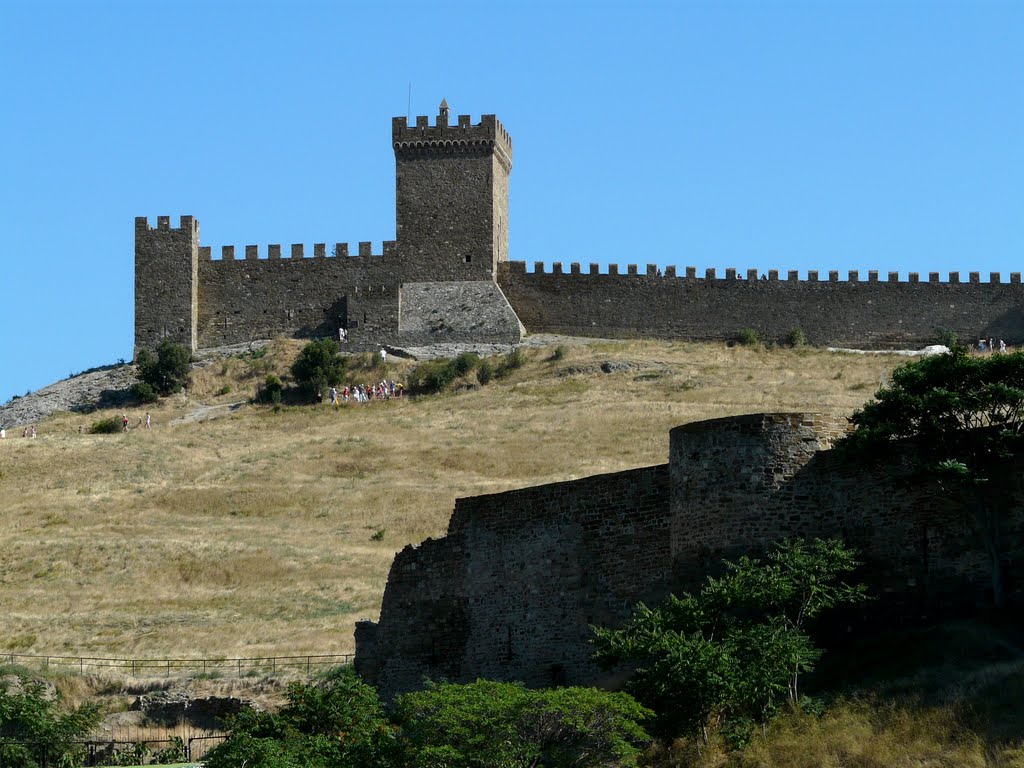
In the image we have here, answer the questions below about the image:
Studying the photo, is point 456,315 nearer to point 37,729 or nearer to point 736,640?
point 37,729

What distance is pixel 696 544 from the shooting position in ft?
82.8

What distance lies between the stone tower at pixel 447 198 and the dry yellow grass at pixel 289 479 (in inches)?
228

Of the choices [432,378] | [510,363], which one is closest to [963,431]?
[432,378]

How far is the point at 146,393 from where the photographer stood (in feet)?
233

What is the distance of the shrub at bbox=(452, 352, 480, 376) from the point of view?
231 feet

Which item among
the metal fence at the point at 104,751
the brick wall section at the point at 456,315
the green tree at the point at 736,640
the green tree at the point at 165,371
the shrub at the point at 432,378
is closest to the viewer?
the green tree at the point at 736,640

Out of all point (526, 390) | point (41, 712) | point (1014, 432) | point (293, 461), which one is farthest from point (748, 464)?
point (526, 390)

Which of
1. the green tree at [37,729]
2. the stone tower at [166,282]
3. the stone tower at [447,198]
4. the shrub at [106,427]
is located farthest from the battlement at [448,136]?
the green tree at [37,729]

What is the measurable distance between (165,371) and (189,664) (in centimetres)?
3520

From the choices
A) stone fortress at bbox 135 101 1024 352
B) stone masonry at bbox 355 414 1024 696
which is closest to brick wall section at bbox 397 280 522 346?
stone fortress at bbox 135 101 1024 352

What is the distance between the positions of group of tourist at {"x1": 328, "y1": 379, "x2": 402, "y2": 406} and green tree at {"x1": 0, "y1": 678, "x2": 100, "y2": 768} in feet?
123

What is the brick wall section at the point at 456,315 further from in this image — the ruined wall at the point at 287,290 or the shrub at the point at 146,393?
the shrub at the point at 146,393

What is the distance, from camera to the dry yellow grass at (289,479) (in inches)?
1697

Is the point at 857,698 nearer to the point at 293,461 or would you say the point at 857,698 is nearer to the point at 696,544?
the point at 696,544
